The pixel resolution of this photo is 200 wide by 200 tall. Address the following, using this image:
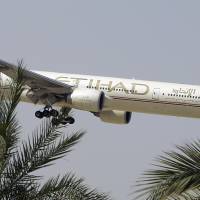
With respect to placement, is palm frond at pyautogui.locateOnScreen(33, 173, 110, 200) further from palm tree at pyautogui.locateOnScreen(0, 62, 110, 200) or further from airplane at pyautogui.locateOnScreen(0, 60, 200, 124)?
airplane at pyautogui.locateOnScreen(0, 60, 200, 124)

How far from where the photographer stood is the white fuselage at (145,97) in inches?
1684

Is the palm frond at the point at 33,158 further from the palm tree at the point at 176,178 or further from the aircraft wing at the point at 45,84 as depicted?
the aircraft wing at the point at 45,84

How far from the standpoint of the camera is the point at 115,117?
151 ft

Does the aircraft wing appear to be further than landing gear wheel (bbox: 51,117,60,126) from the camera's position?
Yes

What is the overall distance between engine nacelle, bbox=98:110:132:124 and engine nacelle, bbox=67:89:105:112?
14.8 ft

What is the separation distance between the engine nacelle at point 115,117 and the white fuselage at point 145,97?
101 inches

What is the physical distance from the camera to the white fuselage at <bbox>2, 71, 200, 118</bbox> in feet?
140

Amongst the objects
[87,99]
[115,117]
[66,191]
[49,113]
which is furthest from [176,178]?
[115,117]

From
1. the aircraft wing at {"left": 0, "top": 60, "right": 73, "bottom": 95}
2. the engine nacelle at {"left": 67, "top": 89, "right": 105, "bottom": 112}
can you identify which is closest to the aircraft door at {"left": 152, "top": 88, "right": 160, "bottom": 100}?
the engine nacelle at {"left": 67, "top": 89, "right": 105, "bottom": 112}

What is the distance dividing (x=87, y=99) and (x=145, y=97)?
3.97 m

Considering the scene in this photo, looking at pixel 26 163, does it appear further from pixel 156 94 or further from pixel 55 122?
pixel 156 94

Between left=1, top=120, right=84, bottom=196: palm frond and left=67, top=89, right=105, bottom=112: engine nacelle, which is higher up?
left=67, top=89, right=105, bottom=112: engine nacelle

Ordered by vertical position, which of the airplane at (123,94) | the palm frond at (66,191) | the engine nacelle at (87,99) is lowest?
the palm frond at (66,191)

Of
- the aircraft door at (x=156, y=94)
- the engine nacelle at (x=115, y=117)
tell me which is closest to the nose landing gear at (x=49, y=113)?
the engine nacelle at (x=115, y=117)
